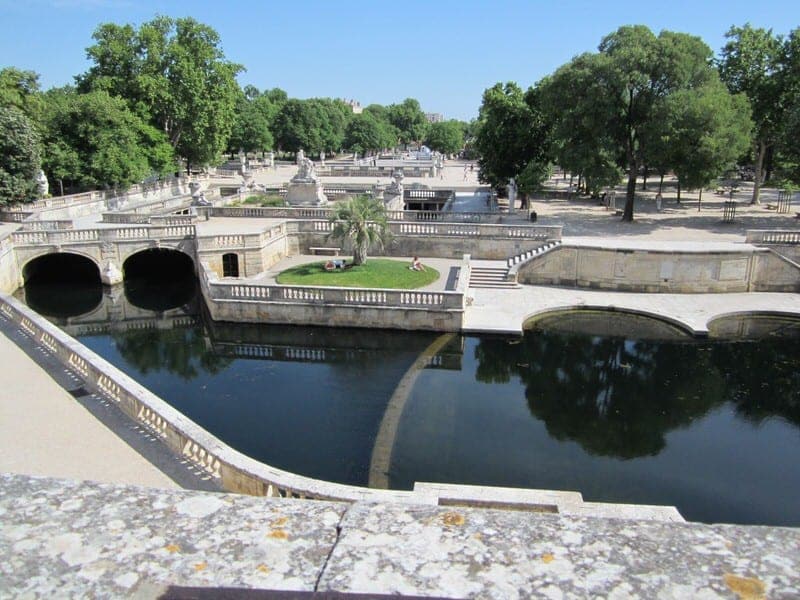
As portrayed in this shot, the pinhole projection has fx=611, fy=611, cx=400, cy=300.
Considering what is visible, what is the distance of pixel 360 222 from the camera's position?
28.1m

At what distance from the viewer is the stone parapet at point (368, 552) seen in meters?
2.45

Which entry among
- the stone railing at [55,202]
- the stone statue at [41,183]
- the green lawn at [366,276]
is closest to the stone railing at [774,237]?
the green lawn at [366,276]

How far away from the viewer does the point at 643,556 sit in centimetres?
259

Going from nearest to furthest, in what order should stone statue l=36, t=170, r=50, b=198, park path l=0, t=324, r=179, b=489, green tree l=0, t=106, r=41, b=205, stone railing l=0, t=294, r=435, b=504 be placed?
stone railing l=0, t=294, r=435, b=504 < park path l=0, t=324, r=179, b=489 < green tree l=0, t=106, r=41, b=205 < stone statue l=36, t=170, r=50, b=198

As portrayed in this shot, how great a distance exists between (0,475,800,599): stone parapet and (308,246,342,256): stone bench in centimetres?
3089

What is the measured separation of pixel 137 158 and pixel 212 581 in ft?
161

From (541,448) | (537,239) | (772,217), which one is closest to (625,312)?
(537,239)

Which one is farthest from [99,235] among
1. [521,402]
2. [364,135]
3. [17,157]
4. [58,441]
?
[364,135]

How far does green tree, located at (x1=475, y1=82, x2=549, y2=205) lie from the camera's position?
1752 inches

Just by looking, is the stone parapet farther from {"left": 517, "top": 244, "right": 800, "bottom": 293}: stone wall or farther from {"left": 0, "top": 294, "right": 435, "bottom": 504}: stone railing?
{"left": 517, "top": 244, "right": 800, "bottom": 293}: stone wall

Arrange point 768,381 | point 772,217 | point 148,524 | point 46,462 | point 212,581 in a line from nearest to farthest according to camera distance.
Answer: point 212,581 → point 148,524 → point 46,462 → point 768,381 → point 772,217

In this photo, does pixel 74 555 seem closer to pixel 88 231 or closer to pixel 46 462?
pixel 46 462

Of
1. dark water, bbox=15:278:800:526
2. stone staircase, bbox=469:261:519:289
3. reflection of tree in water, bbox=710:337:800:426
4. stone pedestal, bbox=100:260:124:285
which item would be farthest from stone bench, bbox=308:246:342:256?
reflection of tree in water, bbox=710:337:800:426

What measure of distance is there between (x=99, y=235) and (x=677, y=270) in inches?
1124
